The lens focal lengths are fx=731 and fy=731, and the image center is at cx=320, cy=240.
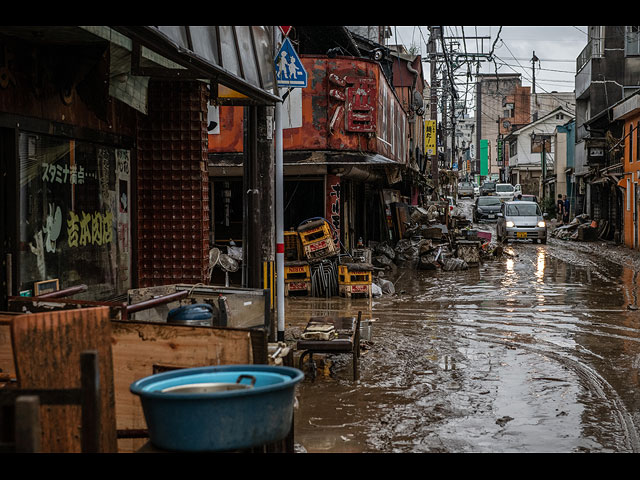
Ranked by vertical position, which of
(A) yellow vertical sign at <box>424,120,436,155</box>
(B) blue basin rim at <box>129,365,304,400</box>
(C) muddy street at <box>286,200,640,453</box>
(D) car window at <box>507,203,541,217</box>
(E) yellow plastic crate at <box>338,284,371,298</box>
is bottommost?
(C) muddy street at <box>286,200,640,453</box>

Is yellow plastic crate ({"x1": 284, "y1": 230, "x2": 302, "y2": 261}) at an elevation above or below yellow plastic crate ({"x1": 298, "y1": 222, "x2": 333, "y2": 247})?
below

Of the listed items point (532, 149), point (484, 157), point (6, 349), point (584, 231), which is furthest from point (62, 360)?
point (484, 157)

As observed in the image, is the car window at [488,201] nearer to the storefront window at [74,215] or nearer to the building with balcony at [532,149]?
the building with balcony at [532,149]

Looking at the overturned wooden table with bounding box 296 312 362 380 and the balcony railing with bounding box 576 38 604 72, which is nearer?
the overturned wooden table with bounding box 296 312 362 380

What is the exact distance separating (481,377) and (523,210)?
28040mm

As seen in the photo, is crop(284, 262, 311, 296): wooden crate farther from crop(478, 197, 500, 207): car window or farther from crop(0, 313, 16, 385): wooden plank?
crop(478, 197, 500, 207): car window

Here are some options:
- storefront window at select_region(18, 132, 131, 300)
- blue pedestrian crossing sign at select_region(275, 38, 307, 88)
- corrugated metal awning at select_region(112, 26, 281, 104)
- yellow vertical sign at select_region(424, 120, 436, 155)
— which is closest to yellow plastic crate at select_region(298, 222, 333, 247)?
blue pedestrian crossing sign at select_region(275, 38, 307, 88)

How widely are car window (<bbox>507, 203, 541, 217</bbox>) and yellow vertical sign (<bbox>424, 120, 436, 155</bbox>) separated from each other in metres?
8.15

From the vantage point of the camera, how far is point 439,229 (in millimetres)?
29641

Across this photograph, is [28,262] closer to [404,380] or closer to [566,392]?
[404,380]

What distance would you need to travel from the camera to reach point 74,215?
9305 mm

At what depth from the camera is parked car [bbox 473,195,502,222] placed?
53.7 metres

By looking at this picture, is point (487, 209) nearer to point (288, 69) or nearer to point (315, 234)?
point (315, 234)
